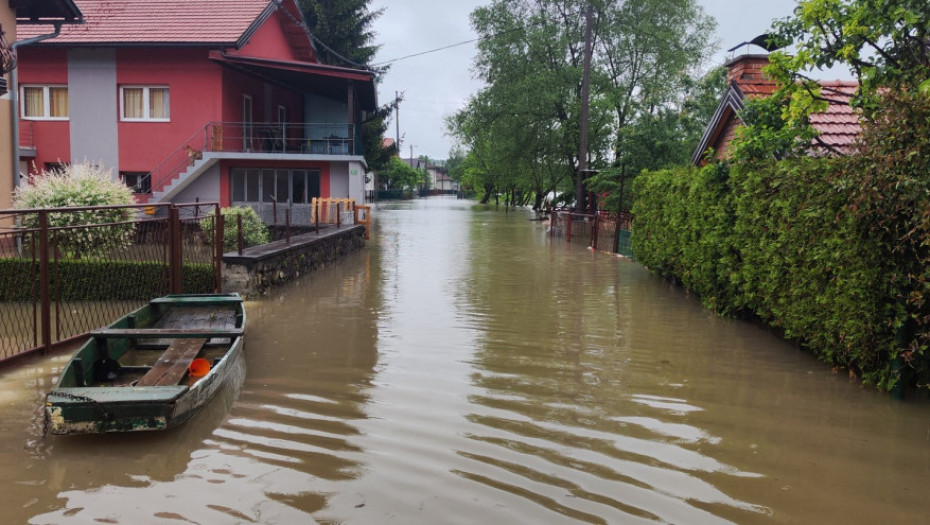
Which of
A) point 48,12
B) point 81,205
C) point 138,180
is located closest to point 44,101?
point 138,180

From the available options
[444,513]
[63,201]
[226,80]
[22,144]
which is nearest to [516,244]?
[226,80]

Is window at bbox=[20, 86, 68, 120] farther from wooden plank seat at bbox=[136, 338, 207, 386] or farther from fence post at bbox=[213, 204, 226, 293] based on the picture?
wooden plank seat at bbox=[136, 338, 207, 386]

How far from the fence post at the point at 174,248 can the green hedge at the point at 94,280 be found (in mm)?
906

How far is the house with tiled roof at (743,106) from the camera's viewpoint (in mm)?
12617

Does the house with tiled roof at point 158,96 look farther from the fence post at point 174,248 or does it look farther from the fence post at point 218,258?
the fence post at point 174,248

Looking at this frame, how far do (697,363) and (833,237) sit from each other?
1918 mm

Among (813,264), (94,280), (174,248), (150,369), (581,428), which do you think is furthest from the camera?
(94,280)

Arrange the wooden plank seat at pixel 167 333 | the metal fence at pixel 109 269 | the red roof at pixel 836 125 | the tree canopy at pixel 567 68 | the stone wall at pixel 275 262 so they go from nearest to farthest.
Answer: the wooden plank seat at pixel 167 333 < the metal fence at pixel 109 269 < the stone wall at pixel 275 262 < the red roof at pixel 836 125 < the tree canopy at pixel 567 68

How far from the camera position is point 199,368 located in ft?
22.2

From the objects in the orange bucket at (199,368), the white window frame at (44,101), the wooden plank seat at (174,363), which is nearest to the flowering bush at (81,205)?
Answer: the wooden plank seat at (174,363)

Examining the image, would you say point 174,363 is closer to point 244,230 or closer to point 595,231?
point 244,230

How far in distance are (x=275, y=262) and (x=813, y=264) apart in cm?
892

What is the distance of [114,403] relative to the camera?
4.92 meters

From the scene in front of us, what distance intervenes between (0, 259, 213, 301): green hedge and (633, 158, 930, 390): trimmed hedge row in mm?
8119
